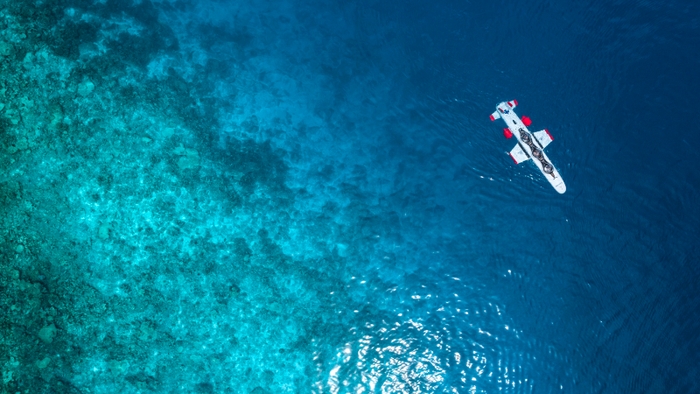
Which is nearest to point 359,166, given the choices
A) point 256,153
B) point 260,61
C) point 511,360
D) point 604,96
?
point 256,153

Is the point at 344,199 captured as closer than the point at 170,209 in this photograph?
No

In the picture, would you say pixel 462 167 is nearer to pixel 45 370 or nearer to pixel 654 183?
pixel 654 183

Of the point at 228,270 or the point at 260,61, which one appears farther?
the point at 260,61

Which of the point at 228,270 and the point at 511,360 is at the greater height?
the point at 228,270

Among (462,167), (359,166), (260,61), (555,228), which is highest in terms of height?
(260,61)

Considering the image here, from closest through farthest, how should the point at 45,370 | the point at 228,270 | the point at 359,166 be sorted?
the point at 45,370
the point at 228,270
the point at 359,166

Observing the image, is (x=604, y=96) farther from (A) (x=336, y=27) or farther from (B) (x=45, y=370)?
(B) (x=45, y=370)

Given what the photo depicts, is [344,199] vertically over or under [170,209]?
under

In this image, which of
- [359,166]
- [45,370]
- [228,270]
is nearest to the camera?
[45,370]
